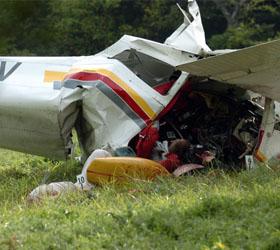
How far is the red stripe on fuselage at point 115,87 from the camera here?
28.7 ft

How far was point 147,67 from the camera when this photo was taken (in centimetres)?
968

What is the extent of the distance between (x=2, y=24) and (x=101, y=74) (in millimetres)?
2301

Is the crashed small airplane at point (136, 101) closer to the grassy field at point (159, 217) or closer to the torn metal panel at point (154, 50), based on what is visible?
the torn metal panel at point (154, 50)

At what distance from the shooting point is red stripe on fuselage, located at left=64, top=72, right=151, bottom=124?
28.7ft

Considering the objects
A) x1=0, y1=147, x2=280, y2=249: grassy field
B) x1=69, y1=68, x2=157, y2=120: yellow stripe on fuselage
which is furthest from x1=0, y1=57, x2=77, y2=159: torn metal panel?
x1=0, y1=147, x2=280, y2=249: grassy field

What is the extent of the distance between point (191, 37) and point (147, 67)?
62 cm

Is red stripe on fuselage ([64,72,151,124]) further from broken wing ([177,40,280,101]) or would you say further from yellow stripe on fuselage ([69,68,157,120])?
broken wing ([177,40,280,101])

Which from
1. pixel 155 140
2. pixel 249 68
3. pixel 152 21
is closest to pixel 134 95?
pixel 155 140

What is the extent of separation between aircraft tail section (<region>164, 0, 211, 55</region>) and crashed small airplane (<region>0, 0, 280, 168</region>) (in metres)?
0.01

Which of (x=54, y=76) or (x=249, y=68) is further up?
(x=249, y=68)

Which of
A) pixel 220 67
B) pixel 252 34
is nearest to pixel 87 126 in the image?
pixel 220 67

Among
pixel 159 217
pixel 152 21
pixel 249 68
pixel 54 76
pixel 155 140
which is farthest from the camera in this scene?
pixel 152 21

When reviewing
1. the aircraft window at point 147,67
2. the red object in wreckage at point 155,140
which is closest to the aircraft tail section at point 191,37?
the aircraft window at point 147,67

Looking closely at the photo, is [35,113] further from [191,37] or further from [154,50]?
[191,37]
